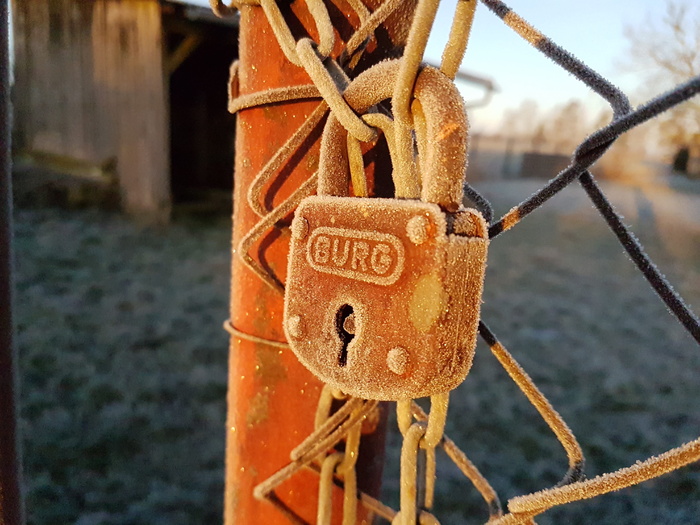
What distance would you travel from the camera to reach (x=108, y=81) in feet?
20.1

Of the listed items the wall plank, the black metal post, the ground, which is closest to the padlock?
the black metal post

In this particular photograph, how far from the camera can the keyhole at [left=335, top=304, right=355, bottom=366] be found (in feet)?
1.44

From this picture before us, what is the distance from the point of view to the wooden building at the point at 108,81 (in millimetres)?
5922

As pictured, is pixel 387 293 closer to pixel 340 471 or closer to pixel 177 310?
pixel 340 471

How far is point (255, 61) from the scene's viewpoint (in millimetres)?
601

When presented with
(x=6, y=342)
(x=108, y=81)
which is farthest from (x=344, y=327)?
(x=108, y=81)

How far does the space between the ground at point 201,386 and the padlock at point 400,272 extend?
166 centimetres

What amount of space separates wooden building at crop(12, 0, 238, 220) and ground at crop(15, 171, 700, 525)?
112 cm

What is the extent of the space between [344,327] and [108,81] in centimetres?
680

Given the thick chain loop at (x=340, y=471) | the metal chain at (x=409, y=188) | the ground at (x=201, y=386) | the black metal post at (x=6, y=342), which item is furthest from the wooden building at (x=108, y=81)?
the thick chain loop at (x=340, y=471)

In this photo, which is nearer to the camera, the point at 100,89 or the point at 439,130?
the point at 439,130

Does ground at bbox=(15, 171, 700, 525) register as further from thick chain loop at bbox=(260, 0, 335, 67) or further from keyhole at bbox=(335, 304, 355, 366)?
thick chain loop at bbox=(260, 0, 335, 67)

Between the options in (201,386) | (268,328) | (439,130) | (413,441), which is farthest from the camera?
(201,386)

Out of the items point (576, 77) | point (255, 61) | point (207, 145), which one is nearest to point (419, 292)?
point (576, 77)
